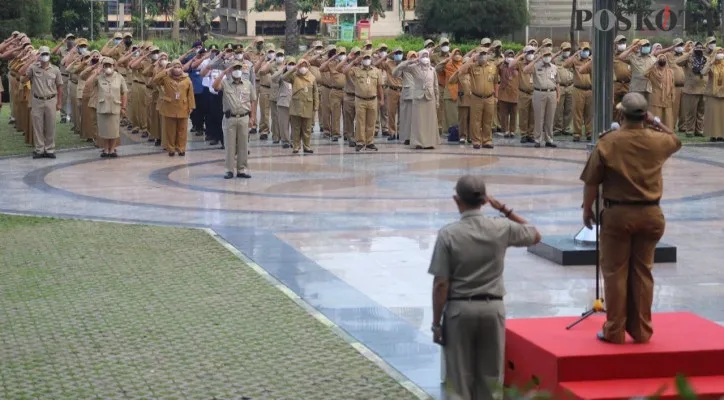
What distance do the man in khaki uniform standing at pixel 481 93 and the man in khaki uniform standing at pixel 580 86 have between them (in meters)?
1.49

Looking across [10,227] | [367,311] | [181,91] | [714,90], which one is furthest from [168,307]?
[714,90]

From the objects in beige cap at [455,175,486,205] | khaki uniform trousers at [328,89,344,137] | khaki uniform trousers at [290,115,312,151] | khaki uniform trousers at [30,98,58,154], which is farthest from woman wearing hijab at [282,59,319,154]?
beige cap at [455,175,486,205]

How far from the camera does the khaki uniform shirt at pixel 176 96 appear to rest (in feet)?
76.1

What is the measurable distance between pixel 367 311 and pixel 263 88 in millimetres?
16160

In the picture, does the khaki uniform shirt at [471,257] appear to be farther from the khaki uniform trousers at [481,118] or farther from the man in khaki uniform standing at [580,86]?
the man in khaki uniform standing at [580,86]

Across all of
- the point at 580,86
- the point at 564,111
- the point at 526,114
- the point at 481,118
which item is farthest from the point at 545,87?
the point at 564,111

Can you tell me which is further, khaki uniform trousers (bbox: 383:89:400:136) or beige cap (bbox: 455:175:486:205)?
khaki uniform trousers (bbox: 383:89:400:136)

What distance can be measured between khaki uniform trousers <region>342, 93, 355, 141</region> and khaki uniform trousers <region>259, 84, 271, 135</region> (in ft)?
5.47

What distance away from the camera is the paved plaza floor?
11211 mm

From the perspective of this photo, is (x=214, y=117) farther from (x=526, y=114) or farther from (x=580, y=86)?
(x=580, y=86)

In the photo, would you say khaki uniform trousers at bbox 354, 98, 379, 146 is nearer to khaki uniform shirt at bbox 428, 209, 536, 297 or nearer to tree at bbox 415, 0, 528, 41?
khaki uniform shirt at bbox 428, 209, 536, 297

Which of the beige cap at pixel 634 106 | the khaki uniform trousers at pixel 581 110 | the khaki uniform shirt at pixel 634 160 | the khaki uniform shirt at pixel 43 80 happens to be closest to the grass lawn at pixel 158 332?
the khaki uniform shirt at pixel 634 160

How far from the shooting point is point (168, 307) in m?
11.2

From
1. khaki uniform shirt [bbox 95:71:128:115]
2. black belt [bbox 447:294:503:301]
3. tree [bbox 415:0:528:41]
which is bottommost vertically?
black belt [bbox 447:294:503:301]
